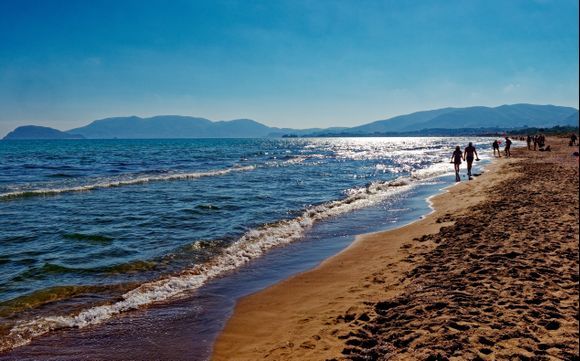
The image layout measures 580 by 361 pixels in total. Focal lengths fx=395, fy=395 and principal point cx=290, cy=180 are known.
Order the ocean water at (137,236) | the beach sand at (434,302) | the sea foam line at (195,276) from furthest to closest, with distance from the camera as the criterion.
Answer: the ocean water at (137,236) < the sea foam line at (195,276) < the beach sand at (434,302)

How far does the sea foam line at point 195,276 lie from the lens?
6387 millimetres

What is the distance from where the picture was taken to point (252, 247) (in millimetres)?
11094

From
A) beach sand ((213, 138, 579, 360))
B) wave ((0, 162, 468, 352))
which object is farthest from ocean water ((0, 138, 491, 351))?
beach sand ((213, 138, 579, 360))

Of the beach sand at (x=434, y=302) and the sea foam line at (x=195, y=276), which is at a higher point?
the beach sand at (x=434, y=302)

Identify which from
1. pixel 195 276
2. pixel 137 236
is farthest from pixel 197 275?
pixel 137 236

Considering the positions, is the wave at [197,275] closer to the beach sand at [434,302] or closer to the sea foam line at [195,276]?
the sea foam line at [195,276]

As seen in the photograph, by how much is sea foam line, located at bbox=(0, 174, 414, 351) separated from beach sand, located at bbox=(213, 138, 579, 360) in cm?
175

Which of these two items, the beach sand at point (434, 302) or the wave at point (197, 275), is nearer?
the beach sand at point (434, 302)

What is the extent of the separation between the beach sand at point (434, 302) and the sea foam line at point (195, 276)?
1751 millimetres

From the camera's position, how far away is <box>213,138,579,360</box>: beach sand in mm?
4496

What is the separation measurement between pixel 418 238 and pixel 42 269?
9369mm

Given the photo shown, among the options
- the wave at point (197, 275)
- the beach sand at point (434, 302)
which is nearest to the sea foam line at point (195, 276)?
the wave at point (197, 275)

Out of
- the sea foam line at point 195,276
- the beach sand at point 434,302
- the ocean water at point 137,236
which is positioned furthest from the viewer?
the ocean water at point 137,236

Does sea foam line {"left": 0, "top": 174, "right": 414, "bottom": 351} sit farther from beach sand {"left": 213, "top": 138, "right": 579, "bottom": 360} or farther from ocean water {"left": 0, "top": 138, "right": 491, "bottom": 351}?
beach sand {"left": 213, "top": 138, "right": 579, "bottom": 360}
